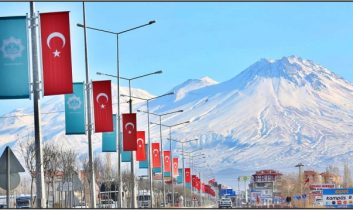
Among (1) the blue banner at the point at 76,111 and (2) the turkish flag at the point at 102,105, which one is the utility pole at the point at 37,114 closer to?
(1) the blue banner at the point at 76,111

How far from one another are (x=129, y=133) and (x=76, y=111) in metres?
12.4

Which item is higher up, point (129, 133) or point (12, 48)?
point (12, 48)

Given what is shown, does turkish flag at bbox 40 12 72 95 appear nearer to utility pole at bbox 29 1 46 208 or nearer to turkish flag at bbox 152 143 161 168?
utility pole at bbox 29 1 46 208

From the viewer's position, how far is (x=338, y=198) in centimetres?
6988

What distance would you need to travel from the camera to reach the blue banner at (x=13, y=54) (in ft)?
125

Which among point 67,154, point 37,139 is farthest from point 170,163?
point 37,139

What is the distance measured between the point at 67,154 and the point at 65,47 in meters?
67.1

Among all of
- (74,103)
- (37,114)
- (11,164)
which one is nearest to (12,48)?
(37,114)

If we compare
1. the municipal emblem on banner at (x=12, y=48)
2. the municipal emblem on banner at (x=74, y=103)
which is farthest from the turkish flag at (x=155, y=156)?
the municipal emblem on banner at (x=12, y=48)

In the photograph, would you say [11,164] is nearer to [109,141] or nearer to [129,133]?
[129,133]

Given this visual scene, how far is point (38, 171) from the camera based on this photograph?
39.6 m

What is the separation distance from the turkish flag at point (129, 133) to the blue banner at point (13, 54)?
2882 centimetres

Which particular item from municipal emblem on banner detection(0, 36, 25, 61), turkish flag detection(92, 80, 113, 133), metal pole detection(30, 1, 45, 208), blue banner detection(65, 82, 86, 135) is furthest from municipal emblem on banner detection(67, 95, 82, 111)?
municipal emblem on banner detection(0, 36, 25, 61)

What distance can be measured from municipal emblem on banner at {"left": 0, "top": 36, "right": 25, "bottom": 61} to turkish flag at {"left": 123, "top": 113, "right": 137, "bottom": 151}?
29.3 metres
